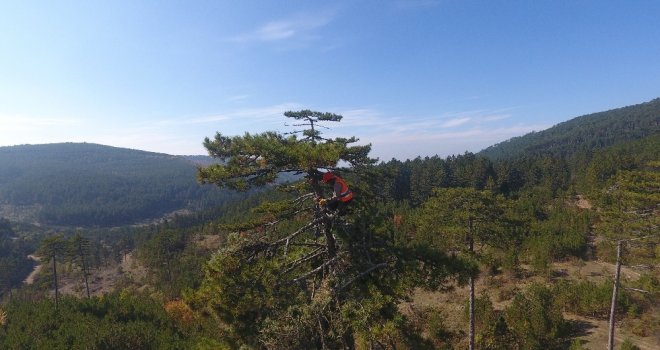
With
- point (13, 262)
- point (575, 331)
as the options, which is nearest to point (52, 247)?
point (575, 331)

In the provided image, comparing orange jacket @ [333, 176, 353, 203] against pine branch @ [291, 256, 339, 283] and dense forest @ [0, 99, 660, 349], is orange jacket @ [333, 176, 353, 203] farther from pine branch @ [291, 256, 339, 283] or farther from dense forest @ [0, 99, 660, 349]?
pine branch @ [291, 256, 339, 283]

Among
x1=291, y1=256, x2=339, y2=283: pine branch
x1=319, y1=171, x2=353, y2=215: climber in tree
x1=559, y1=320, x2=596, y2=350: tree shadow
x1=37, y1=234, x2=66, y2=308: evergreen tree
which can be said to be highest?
x1=319, y1=171, x2=353, y2=215: climber in tree

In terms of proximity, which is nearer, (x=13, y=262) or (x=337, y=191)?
(x=337, y=191)

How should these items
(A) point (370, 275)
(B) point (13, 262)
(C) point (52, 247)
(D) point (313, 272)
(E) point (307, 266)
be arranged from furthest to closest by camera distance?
(B) point (13, 262)
(C) point (52, 247)
(E) point (307, 266)
(A) point (370, 275)
(D) point (313, 272)

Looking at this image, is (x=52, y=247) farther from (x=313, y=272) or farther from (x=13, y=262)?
(x=13, y=262)

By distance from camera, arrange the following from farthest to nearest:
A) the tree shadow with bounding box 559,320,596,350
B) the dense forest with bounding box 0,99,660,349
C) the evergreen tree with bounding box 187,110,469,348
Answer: the tree shadow with bounding box 559,320,596,350, the dense forest with bounding box 0,99,660,349, the evergreen tree with bounding box 187,110,469,348

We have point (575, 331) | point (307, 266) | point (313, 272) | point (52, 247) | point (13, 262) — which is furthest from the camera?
point (13, 262)

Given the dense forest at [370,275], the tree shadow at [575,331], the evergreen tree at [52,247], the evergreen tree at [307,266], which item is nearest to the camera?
the evergreen tree at [307,266]

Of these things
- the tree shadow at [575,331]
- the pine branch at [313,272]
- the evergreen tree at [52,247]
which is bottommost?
the tree shadow at [575,331]

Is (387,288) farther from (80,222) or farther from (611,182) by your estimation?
(80,222)

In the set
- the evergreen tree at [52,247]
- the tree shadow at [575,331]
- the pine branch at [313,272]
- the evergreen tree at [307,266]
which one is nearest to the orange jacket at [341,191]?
the evergreen tree at [307,266]

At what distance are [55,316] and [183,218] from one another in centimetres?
10102

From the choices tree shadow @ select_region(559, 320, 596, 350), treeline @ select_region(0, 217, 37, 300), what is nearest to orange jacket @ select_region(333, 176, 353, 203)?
tree shadow @ select_region(559, 320, 596, 350)

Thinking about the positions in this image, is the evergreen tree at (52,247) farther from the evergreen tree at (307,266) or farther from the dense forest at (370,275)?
the evergreen tree at (307,266)
